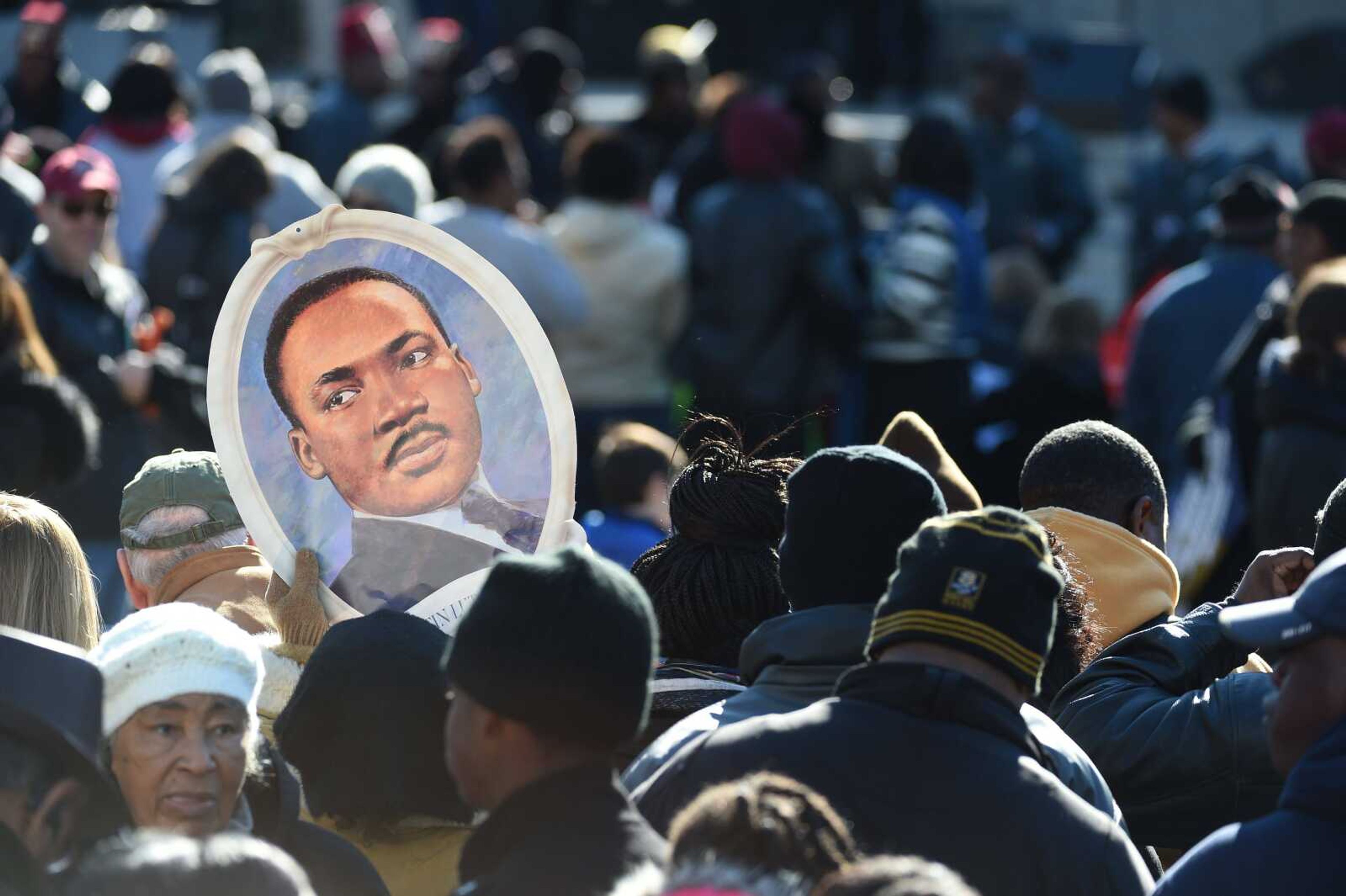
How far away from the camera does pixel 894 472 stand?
315cm

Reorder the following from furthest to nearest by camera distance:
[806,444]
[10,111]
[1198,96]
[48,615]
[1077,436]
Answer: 1. [1198,96]
2. [10,111]
3. [806,444]
4. [1077,436]
5. [48,615]

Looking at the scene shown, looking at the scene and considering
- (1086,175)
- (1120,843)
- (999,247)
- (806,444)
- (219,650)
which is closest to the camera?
(1120,843)

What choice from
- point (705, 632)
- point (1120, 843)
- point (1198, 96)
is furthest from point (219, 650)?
point (1198, 96)

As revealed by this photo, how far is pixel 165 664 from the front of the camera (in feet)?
9.96

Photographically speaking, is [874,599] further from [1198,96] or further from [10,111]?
[1198,96]

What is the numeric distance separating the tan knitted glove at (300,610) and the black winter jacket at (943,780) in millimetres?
848

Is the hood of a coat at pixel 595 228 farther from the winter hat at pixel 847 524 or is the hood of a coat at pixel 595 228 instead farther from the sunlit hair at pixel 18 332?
the winter hat at pixel 847 524

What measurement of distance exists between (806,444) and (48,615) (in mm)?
4827

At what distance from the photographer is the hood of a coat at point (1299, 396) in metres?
6.00

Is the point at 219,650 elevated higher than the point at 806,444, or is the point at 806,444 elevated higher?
the point at 219,650

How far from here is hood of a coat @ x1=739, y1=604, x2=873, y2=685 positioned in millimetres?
3115

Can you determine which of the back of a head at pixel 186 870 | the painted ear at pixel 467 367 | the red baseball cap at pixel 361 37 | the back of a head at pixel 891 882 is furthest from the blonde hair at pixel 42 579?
the red baseball cap at pixel 361 37

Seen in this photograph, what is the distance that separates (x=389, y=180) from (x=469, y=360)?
379 cm

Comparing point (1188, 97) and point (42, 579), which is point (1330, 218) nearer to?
point (1188, 97)
